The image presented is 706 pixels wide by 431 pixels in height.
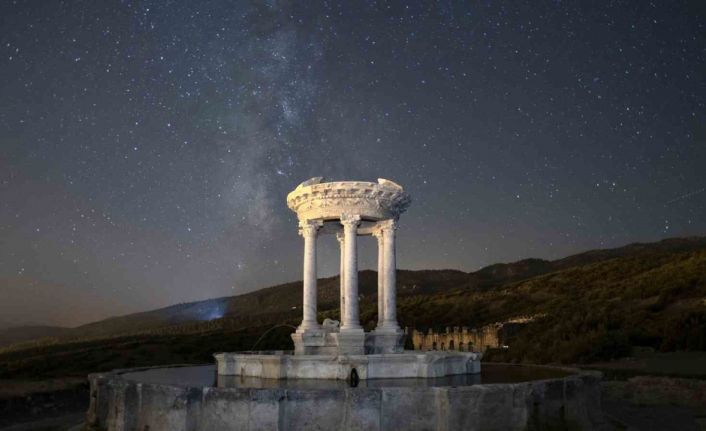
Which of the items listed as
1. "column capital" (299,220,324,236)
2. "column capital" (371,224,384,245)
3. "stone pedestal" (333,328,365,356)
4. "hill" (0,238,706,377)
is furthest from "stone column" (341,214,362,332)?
"hill" (0,238,706,377)

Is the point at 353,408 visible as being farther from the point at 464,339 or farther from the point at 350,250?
the point at 464,339

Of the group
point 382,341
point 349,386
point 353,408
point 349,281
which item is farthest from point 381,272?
point 353,408

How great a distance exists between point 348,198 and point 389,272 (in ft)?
8.42

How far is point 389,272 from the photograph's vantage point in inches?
737

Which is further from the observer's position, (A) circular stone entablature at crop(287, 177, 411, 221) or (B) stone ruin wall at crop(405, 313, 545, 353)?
(B) stone ruin wall at crop(405, 313, 545, 353)

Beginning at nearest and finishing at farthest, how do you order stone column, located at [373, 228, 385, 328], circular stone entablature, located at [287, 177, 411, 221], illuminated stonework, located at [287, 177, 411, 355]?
illuminated stonework, located at [287, 177, 411, 355]
circular stone entablature, located at [287, 177, 411, 221]
stone column, located at [373, 228, 385, 328]

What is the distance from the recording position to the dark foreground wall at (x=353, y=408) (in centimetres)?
1131

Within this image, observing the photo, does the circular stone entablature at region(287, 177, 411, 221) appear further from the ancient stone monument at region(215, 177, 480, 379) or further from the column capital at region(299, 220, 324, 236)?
the column capital at region(299, 220, 324, 236)

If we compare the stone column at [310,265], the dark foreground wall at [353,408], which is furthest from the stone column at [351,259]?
the dark foreground wall at [353,408]

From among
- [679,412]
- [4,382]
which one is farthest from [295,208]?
[4,382]

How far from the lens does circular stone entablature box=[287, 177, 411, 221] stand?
709 inches

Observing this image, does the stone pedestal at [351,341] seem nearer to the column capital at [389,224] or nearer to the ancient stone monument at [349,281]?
the ancient stone monument at [349,281]

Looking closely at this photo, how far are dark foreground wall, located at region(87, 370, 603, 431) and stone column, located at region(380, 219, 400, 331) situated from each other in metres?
6.92

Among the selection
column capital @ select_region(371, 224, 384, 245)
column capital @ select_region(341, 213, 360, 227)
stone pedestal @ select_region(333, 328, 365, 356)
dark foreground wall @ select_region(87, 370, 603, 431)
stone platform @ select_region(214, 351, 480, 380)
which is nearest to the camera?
dark foreground wall @ select_region(87, 370, 603, 431)
